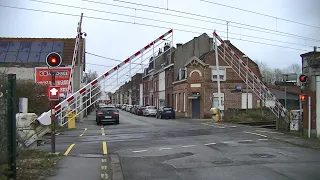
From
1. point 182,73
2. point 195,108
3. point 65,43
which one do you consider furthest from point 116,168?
point 182,73

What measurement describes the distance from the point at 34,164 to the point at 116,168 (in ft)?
6.97

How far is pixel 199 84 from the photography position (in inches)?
1713

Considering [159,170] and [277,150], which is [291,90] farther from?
[159,170]

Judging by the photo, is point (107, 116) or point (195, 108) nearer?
point (107, 116)

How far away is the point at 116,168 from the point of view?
32.6 ft

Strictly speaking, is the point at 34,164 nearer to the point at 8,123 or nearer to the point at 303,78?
the point at 8,123

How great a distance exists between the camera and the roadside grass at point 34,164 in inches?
327

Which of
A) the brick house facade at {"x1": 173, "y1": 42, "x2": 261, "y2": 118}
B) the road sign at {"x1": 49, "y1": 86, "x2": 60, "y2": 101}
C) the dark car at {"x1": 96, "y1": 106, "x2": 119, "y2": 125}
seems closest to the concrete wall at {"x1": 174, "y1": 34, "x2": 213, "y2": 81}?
the brick house facade at {"x1": 173, "y1": 42, "x2": 261, "y2": 118}

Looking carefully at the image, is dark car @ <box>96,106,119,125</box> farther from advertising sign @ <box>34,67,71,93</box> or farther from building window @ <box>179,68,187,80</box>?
building window @ <box>179,68,187,80</box>

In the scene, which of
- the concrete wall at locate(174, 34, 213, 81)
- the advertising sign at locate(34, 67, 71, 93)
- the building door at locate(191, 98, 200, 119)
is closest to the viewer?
the advertising sign at locate(34, 67, 71, 93)

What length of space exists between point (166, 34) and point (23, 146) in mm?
15064

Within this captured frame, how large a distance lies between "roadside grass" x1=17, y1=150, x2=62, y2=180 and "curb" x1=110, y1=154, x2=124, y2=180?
154cm

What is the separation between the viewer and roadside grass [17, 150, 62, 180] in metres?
8.31

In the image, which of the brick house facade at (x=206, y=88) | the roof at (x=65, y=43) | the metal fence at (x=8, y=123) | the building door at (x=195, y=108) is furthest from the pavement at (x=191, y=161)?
the building door at (x=195, y=108)
